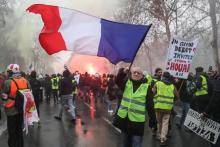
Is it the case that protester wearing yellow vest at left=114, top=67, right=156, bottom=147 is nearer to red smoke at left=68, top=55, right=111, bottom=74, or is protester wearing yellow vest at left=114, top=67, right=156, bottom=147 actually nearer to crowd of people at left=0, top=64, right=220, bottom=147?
crowd of people at left=0, top=64, right=220, bottom=147

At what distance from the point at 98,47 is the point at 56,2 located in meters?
41.8

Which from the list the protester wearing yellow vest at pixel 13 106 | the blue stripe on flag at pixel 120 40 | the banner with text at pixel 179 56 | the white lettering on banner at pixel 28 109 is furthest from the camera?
the banner with text at pixel 179 56

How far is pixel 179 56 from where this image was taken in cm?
1225

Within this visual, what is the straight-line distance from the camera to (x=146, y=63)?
3410 inches

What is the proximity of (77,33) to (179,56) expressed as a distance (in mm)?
4793

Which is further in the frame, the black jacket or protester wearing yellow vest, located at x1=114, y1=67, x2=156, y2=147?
the black jacket

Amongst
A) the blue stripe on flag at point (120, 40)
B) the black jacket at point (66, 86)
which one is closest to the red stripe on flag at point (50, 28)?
the blue stripe on flag at point (120, 40)

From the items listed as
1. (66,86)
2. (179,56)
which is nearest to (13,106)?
(179,56)

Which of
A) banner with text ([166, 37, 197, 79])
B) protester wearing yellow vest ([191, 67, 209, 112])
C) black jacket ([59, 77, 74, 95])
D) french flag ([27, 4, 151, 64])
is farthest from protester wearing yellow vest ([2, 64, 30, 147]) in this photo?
black jacket ([59, 77, 74, 95])

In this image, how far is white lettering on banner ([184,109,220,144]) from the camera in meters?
8.38

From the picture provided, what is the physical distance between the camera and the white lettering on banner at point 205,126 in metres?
8.38

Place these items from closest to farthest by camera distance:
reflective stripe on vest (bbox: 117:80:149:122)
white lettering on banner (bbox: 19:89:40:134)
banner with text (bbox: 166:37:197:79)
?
reflective stripe on vest (bbox: 117:80:149:122) → white lettering on banner (bbox: 19:89:40:134) → banner with text (bbox: 166:37:197:79)

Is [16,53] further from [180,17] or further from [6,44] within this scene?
[180,17]

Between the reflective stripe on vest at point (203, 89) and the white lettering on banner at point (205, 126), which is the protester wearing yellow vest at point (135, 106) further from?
the reflective stripe on vest at point (203, 89)
